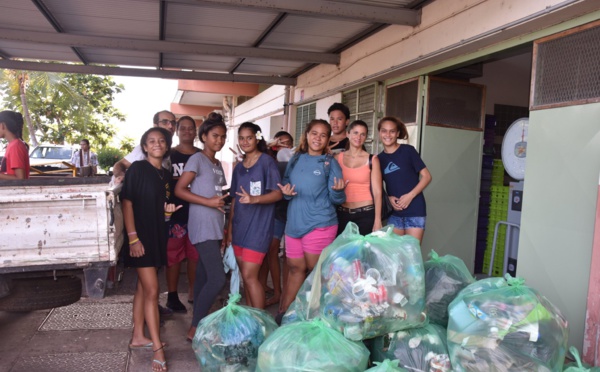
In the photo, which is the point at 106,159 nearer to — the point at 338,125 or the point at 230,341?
the point at 338,125

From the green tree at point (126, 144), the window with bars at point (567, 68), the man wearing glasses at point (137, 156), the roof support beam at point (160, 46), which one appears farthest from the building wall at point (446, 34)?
the green tree at point (126, 144)

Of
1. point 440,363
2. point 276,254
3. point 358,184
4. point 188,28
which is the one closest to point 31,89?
point 188,28

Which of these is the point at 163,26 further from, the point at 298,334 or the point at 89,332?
the point at 298,334

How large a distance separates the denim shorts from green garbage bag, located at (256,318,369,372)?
1.71 m

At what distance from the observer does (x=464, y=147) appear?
5707 millimetres

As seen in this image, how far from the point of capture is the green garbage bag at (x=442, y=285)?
2.81 meters

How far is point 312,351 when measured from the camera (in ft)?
7.59

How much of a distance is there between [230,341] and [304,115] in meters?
6.96

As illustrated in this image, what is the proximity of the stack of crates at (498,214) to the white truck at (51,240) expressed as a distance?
446cm

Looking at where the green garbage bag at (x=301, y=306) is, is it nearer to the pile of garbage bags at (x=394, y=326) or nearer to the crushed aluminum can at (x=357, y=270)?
the pile of garbage bags at (x=394, y=326)

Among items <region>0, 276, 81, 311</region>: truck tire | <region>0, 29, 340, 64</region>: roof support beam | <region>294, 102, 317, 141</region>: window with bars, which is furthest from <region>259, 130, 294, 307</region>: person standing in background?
<region>294, 102, 317, 141</region>: window with bars

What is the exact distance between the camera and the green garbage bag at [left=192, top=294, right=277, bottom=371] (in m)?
2.82

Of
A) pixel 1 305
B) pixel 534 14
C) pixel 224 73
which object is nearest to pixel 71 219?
pixel 1 305

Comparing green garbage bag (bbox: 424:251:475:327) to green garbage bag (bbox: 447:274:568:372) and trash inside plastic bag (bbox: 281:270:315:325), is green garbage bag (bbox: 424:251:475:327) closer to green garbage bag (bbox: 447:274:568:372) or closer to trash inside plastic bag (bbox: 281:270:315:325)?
green garbage bag (bbox: 447:274:568:372)
